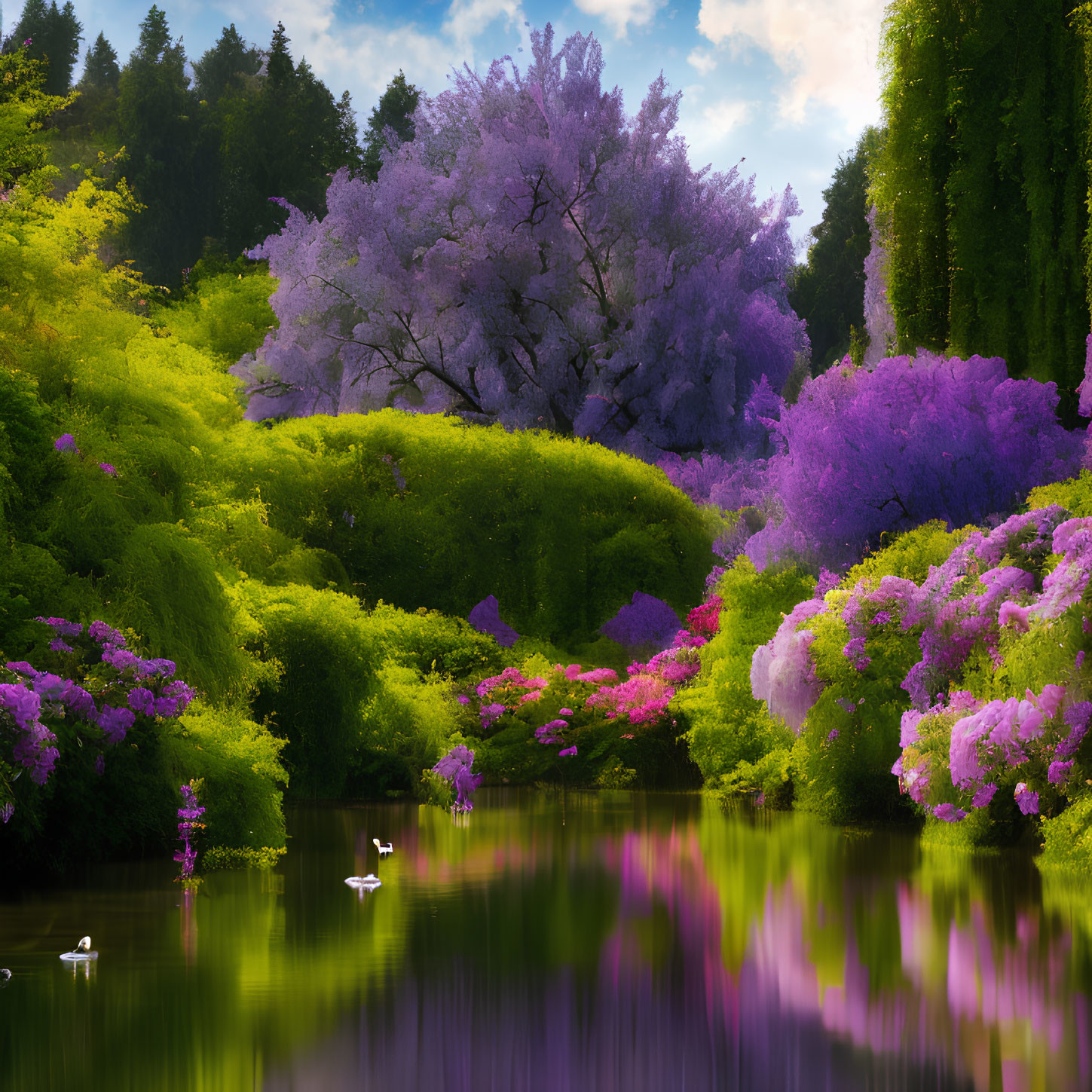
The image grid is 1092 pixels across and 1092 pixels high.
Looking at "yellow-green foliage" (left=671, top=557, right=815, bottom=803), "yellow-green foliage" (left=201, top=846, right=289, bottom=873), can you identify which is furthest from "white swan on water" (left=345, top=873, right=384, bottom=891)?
"yellow-green foliage" (left=671, top=557, right=815, bottom=803)

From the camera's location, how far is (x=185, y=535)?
12.5 m

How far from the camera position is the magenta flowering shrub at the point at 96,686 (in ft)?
33.9

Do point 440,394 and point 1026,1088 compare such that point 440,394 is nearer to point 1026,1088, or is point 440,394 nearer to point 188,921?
point 188,921

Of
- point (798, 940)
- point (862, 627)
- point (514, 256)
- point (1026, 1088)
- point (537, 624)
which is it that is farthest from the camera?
point (514, 256)

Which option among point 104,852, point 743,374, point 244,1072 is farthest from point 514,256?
point 244,1072

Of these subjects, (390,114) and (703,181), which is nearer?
(703,181)

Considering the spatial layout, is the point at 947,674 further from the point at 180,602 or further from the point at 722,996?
the point at 180,602

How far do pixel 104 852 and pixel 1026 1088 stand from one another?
29.3 feet

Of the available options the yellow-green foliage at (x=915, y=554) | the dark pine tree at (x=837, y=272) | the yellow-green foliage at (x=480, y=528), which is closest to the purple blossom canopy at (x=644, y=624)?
the yellow-green foliage at (x=480, y=528)

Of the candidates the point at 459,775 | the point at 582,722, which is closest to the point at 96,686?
the point at 459,775

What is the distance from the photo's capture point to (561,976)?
8.15 m

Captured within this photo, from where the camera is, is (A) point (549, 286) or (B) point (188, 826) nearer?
(B) point (188, 826)

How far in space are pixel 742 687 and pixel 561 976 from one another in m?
10.5

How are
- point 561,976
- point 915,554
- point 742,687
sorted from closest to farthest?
point 561,976
point 915,554
point 742,687
